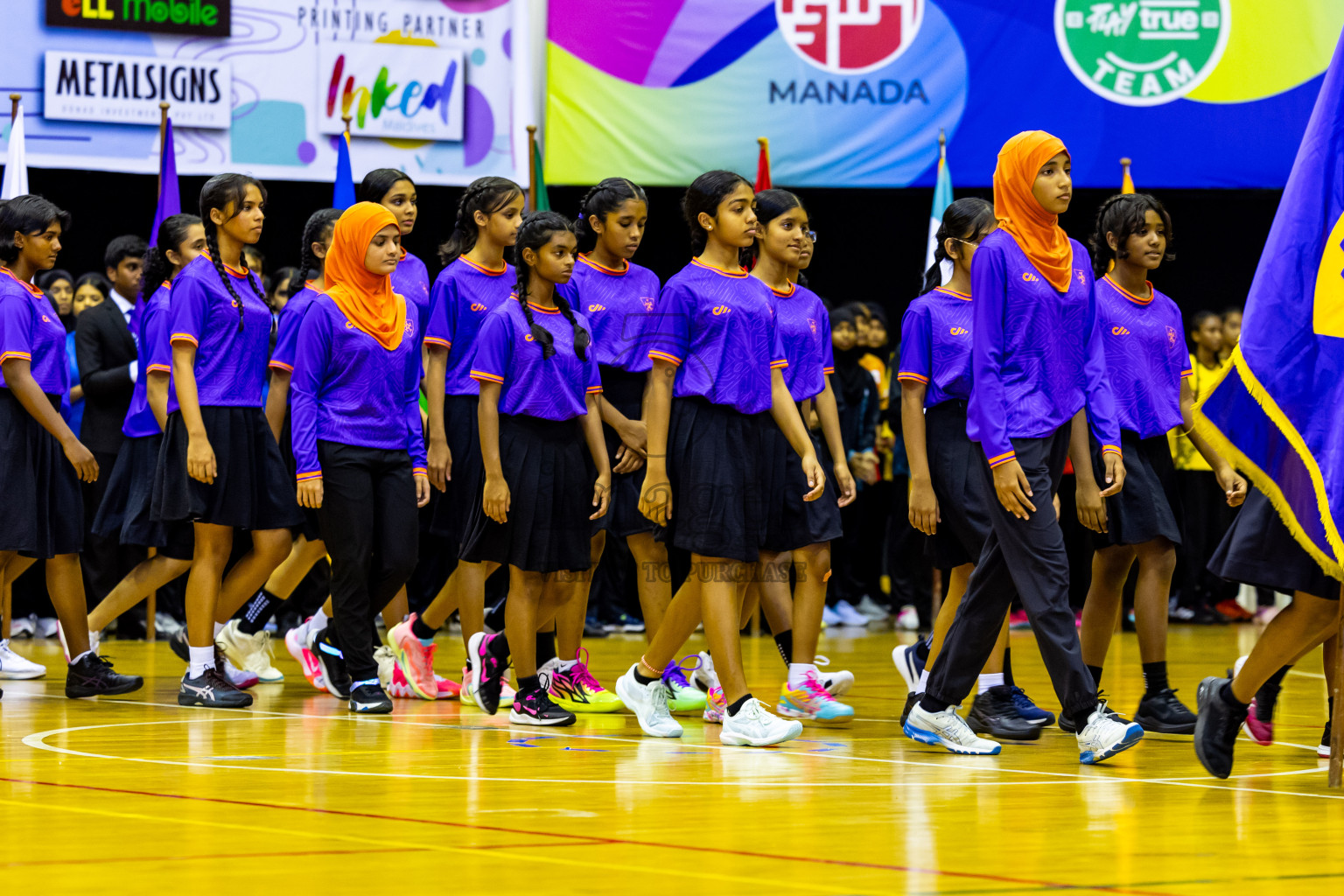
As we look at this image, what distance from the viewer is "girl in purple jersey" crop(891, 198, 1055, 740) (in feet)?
20.0

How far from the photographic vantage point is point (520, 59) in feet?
38.1

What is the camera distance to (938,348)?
6.32 metres

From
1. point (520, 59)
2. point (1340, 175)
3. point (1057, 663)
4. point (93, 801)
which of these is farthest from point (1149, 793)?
point (520, 59)

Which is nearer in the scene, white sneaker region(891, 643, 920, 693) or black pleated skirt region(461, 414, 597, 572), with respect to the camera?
black pleated skirt region(461, 414, 597, 572)

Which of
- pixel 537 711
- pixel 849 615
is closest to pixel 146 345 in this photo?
pixel 537 711

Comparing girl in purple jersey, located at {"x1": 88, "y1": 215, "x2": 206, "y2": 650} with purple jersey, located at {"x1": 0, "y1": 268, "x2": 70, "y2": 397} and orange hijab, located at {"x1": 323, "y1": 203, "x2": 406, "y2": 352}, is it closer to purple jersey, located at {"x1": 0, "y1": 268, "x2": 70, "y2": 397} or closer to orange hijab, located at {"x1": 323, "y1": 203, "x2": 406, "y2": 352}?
purple jersey, located at {"x1": 0, "y1": 268, "x2": 70, "y2": 397}

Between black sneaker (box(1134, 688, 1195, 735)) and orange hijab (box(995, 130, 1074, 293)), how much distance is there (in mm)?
1570

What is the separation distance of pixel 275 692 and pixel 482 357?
2.03 metres

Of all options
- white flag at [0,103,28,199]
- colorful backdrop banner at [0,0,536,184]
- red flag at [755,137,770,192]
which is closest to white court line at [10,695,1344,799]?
white flag at [0,103,28,199]

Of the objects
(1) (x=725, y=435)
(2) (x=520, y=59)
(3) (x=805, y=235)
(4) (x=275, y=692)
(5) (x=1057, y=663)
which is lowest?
(4) (x=275, y=692)

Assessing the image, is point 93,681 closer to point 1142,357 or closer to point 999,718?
point 999,718

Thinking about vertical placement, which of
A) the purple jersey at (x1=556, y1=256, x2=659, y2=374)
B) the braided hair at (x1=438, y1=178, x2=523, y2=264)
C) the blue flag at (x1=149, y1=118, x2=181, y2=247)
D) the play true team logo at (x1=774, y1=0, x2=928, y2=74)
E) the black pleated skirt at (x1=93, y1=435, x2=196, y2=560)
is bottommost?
the black pleated skirt at (x1=93, y1=435, x2=196, y2=560)

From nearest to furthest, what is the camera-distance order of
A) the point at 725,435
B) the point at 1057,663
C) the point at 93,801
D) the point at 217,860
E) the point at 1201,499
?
the point at 217,860 < the point at 93,801 < the point at 1057,663 < the point at 725,435 < the point at 1201,499

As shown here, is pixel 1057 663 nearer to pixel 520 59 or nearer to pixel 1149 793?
pixel 1149 793
